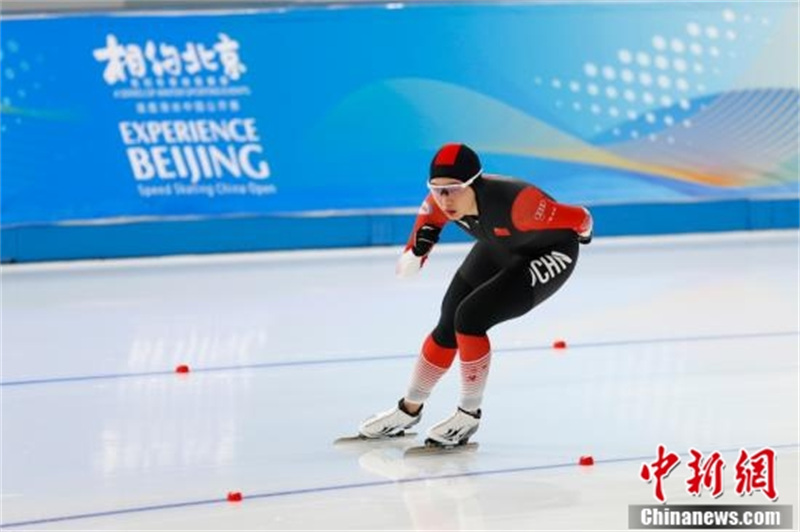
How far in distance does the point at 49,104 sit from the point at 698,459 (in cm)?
815

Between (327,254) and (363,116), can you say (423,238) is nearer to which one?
(327,254)

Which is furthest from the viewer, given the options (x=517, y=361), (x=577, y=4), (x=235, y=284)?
(x=577, y=4)

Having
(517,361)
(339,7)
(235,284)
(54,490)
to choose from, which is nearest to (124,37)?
(339,7)

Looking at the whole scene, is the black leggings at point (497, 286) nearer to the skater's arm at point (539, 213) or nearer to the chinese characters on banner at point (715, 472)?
the skater's arm at point (539, 213)

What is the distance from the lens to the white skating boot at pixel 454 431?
5.63 metres

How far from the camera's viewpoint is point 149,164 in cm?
1249

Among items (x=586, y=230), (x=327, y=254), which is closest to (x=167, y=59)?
(x=327, y=254)

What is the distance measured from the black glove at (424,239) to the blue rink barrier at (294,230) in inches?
285

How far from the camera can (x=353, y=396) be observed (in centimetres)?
679

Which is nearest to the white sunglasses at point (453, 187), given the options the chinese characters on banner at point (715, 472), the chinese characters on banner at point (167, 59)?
the chinese characters on banner at point (715, 472)

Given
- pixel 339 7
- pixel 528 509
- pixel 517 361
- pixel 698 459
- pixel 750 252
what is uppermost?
pixel 339 7

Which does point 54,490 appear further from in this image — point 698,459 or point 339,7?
point 339,7

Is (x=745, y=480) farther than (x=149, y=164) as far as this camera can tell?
No

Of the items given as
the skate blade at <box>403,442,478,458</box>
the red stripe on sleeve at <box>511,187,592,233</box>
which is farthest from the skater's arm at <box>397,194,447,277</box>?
the skate blade at <box>403,442,478,458</box>
